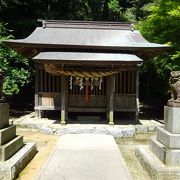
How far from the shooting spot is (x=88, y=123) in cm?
1436

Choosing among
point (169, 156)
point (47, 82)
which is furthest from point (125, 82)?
point (169, 156)

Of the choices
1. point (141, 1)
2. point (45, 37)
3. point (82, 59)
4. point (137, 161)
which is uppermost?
point (141, 1)

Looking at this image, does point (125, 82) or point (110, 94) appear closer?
point (110, 94)

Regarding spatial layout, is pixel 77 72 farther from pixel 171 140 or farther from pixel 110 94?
pixel 171 140

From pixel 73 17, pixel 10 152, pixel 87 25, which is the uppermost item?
pixel 73 17

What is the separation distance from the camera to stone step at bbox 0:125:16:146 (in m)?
7.19

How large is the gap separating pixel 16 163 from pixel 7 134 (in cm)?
92

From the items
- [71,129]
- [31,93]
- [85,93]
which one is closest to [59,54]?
[85,93]

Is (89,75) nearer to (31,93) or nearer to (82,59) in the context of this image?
(82,59)

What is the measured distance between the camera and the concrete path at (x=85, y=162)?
6516 millimetres

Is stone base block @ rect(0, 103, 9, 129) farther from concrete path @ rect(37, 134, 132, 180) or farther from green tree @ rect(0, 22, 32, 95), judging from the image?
green tree @ rect(0, 22, 32, 95)

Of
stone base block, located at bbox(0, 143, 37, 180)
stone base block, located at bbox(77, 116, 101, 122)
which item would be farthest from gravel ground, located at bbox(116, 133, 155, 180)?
stone base block, located at bbox(77, 116, 101, 122)

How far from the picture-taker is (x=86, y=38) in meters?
15.2

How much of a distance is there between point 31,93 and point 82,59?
10.9 m
